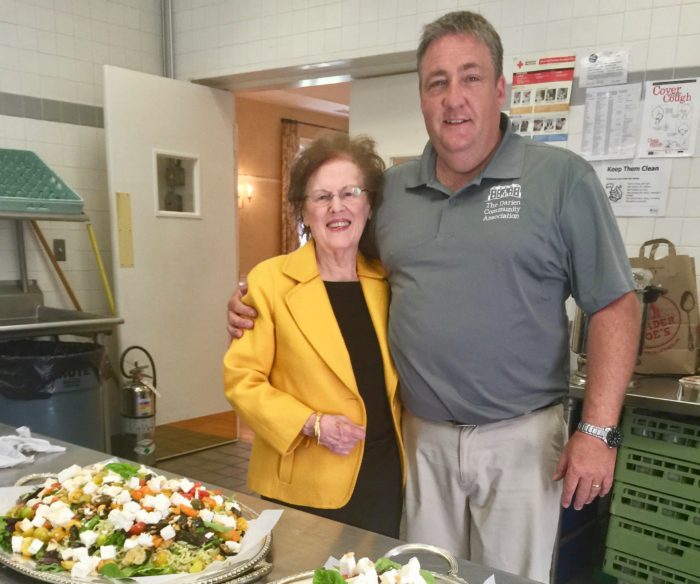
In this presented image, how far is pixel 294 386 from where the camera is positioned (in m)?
1.56

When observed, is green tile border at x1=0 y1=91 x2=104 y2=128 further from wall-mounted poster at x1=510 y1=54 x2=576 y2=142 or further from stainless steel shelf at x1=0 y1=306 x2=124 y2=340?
wall-mounted poster at x1=510 y1=54 x2=576 y2=142

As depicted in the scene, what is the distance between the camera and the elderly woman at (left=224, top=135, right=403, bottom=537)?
4.90 ft

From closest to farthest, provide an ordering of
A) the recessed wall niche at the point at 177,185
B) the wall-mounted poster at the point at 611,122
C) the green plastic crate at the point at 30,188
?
the wall-mounted poster at the point at 611,122 → the green plastic crate at the point at 30,188 → the recessed wall niche at the point at 177,185

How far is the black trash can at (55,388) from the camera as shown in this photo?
2838 mm

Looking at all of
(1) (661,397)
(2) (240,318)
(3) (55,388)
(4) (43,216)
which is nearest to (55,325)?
(3) (55,388)

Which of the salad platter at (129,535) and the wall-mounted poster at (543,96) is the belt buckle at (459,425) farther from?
the wall-mounted poster at (543,96)

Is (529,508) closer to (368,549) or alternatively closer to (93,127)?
(368,549)

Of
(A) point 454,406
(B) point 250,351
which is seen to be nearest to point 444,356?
(A) point 454,406

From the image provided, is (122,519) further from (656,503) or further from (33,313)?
(33,313)

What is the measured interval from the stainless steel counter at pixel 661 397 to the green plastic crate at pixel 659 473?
0.22 meters

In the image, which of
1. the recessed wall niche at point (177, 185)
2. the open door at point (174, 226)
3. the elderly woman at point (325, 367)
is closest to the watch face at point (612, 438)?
the elderly woman at point (325, 367)

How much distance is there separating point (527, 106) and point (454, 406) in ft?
6.07

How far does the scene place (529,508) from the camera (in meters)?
1.52

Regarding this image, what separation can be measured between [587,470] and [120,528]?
1.03 m
